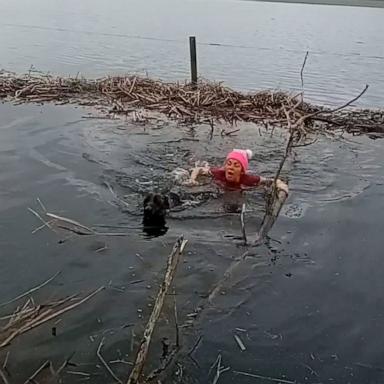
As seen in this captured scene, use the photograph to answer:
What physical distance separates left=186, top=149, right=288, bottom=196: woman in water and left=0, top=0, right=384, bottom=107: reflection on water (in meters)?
10.8

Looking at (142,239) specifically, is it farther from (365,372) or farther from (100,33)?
(100,33)

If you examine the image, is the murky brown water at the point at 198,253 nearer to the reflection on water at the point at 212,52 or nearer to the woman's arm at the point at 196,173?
the woman's arm at the point at 196,173

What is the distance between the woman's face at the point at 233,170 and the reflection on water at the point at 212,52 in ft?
36.1

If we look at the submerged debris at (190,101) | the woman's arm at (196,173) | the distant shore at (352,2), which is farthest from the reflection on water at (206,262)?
the distant shore at (352,2)

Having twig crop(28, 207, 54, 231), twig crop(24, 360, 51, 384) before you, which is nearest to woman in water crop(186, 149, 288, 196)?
twig crop(28, 207, 54, 231)

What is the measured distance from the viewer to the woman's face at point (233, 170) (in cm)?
965

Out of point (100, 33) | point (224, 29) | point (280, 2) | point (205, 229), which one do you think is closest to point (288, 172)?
point (205, 229)

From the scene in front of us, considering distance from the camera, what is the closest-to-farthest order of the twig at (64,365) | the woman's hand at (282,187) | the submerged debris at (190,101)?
the twig at (64,365)
the woman's hand at (282,187)
the submerged debris at (190,101)

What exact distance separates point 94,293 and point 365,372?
2.73 metres

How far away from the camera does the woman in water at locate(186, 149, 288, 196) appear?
9664 millimetres

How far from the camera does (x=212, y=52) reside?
107 ft

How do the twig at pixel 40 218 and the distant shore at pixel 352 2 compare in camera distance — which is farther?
the distant shore at pixel 352 2

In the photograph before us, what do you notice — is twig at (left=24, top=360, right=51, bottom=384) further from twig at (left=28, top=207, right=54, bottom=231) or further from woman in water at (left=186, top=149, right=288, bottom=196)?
woman in water at (left=186, top=149, right=288, bottom=196)

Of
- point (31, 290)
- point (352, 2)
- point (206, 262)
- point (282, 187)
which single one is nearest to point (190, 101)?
point (282, 187)
